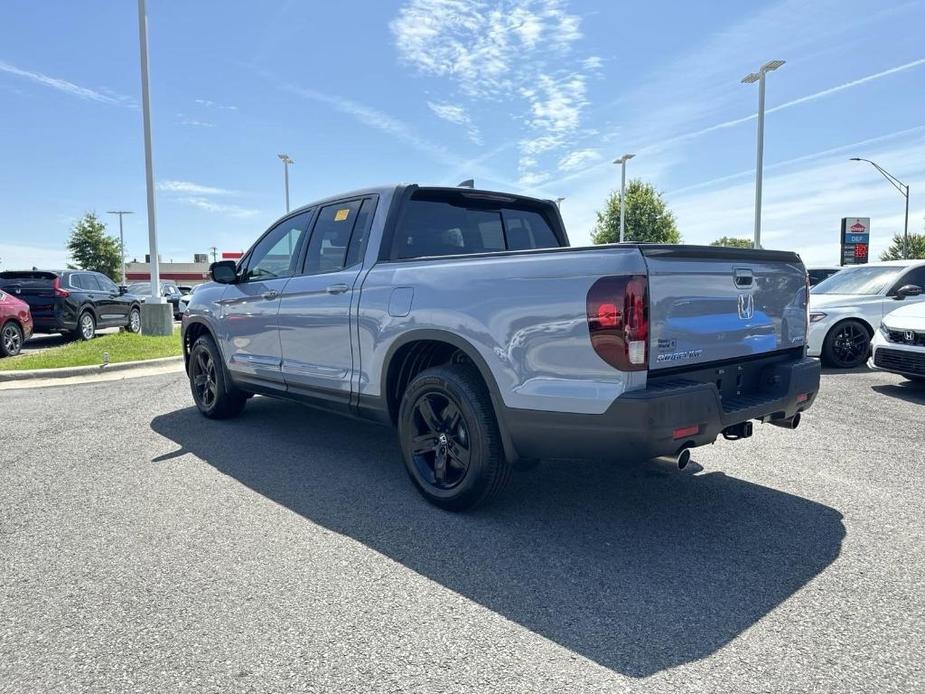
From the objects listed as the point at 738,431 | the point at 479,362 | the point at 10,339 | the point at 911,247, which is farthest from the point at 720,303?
the point at 911,247

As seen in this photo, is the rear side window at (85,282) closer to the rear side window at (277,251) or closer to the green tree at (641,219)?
the rear side window at (277,251)

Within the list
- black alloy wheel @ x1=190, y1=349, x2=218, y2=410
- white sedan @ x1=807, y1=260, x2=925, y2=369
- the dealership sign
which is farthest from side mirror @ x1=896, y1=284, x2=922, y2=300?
the dealership sign

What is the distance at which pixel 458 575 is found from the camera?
2916 millimetres

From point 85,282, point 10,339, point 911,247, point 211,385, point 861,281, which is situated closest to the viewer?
point 211,385

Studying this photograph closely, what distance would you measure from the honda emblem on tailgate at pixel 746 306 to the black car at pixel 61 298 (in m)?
14.0

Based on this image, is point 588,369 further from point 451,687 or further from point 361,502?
point 361,502

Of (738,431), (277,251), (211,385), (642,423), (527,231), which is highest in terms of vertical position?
(527,231)

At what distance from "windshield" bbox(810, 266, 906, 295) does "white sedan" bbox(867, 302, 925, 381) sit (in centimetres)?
194

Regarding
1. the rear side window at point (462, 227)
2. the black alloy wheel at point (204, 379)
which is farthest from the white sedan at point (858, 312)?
the black alloy wheel at point (204, 379)

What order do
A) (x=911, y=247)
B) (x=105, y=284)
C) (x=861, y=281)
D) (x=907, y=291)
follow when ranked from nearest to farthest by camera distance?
(x=907, y=291), (x=861, y=281), (x=105, y=284), (x=911, y=247)

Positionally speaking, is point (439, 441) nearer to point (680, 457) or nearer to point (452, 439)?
point (452, 439)

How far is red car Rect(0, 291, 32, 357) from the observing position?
454 inches

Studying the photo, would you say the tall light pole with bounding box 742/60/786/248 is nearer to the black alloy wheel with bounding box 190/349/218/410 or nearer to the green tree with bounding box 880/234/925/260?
the black alloy wheel with bounding box 190/349/218/410

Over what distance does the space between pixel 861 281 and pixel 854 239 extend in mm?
31691
